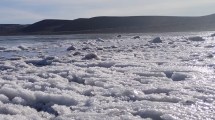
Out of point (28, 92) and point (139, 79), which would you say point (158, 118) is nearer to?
point (28, 92)

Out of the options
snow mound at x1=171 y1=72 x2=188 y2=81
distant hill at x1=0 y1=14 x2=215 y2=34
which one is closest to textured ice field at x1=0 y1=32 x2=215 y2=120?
snow mound at x1=171 y1=72 x2=188 y2=81

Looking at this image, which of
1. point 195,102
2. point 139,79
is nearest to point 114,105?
point 195,102

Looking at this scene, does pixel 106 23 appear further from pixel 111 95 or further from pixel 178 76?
pixel 111 95

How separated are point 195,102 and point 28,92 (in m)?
2.79

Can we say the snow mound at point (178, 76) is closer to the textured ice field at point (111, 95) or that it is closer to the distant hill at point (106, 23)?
the textured ice field at point (111, 95)

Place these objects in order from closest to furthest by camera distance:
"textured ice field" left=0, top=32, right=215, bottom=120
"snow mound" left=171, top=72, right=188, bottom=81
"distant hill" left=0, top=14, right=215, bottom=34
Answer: "textured ice field" left=0, top=32, right=215, bottom=120 < "snow mound" left=171, top=72, right=188, bottom=81 < "distant hill" left=0, top=14, right=215, bottom=34

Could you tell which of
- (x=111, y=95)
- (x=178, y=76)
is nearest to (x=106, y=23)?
(x=178, y=76)

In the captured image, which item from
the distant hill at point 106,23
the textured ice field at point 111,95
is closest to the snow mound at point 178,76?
the textured ice field at point 111,95

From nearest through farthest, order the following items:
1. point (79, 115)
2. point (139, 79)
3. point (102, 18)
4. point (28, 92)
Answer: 1. point (79, 115)
2. point (28, 92)
3. point (139, 79)
4. point (102, 18)

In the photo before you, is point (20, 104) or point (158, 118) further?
point (20, 104)

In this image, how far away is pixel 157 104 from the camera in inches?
253

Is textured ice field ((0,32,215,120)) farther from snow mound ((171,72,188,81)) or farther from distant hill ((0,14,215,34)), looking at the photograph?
distant hill ((0,14,215,34))

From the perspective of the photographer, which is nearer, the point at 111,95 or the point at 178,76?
the point at 111,95

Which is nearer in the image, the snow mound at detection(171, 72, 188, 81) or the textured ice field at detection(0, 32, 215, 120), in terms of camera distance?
the textured ice field at detection(0, 32, 215, 120)
